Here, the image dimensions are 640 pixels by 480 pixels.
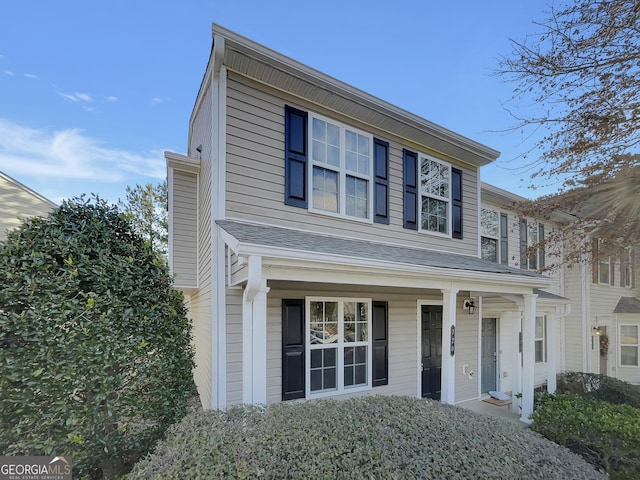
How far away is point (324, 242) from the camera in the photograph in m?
5.21

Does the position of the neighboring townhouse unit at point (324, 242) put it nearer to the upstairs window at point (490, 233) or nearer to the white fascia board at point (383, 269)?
the white fascia board at point (383, 269)

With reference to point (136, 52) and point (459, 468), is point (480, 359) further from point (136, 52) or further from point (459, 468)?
point (136, 52)

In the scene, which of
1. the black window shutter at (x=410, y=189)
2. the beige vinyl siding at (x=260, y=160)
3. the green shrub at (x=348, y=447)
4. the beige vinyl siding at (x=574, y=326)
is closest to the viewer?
the green shrub at (x=348, y=447)

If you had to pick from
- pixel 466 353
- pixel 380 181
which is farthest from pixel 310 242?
pixel 466 353

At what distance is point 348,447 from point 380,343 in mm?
3615

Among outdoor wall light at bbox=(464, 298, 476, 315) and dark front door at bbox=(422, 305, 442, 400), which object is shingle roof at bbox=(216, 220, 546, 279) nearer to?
dark front door at bbox=(422, 305, 442, 400)

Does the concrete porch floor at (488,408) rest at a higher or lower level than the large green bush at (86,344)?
lower

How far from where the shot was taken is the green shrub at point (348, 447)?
8.60 ft

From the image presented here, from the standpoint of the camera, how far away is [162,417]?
12.1 feet

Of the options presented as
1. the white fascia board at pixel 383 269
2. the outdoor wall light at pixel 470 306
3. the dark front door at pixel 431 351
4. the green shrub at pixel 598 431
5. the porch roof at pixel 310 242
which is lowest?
the green shrub at pixel 598 431

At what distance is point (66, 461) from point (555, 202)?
8813 millimetres

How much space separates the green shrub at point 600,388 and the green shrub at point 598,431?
2279mm

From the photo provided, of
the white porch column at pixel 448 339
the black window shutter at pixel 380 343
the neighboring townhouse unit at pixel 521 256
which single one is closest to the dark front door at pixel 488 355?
the neighboring townhouse unit at pixel 521 256

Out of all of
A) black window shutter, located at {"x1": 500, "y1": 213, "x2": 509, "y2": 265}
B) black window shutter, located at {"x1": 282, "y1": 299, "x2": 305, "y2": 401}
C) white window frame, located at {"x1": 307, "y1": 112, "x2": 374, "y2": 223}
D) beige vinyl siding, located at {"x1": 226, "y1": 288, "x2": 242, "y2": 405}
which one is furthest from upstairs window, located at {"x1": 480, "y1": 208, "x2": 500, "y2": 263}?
beige vinyl siding, located at {"x1": 226, "y1": 288, "x2": 242, "y2": 405}
